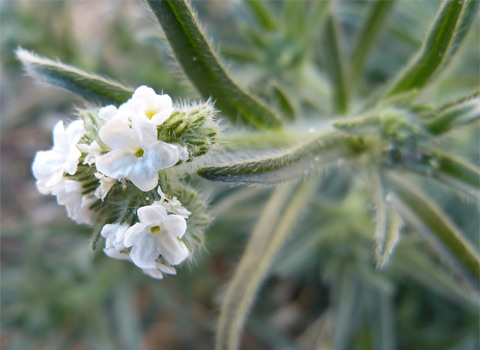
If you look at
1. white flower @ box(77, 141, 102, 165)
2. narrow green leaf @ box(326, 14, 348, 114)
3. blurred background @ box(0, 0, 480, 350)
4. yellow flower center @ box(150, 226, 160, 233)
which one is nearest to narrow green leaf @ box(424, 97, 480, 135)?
narrow green leaf @ box(326, 14, 348, 114)

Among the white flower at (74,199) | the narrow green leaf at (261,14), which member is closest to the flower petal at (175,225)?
the white flower at (74,199)

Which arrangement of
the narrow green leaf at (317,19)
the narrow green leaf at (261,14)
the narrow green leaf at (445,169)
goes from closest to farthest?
the narrow green leaf at (445,169)
the narrow green leaf at (317,19)
the narrow green leaf at (261,14)

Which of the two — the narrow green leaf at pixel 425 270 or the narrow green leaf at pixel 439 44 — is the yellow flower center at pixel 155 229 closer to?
the narrow green leaf at pixel 439 44

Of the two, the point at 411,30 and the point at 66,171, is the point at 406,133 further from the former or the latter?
the point at 411,30

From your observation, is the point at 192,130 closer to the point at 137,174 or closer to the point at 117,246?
the point at 137,174

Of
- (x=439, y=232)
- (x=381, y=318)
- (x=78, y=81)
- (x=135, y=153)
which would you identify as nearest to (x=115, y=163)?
(x=135, y=153)
